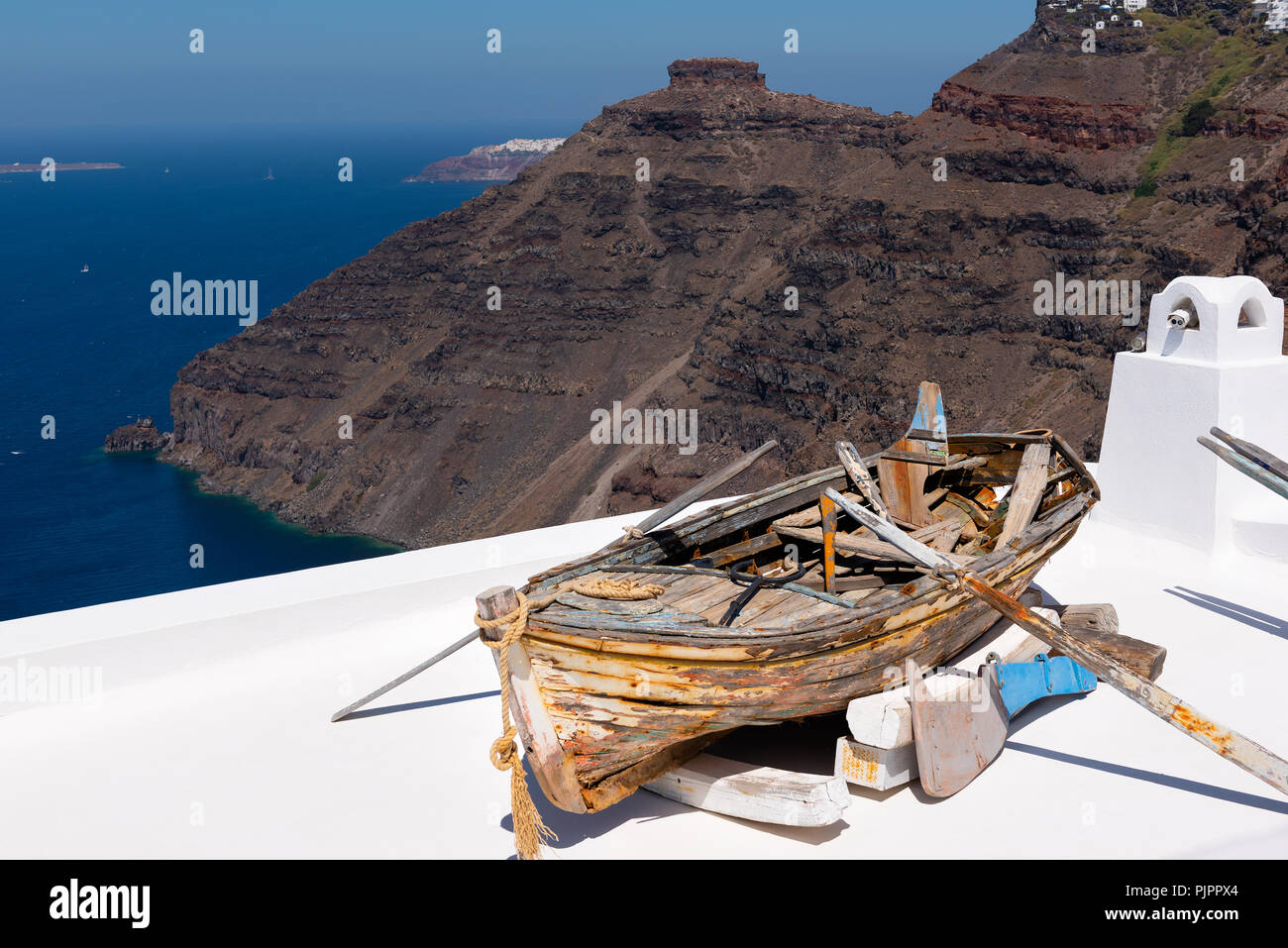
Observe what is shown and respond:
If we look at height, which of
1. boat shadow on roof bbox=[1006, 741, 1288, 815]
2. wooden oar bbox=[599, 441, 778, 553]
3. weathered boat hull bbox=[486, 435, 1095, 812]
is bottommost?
boat shadow on roof bbox=[1006, 741, 1288, 815]

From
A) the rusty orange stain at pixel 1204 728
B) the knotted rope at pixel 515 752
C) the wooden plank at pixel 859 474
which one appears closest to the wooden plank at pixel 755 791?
the knotted rope at pixel 515 752

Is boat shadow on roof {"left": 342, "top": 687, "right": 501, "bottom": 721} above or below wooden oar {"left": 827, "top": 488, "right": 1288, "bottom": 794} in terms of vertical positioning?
below

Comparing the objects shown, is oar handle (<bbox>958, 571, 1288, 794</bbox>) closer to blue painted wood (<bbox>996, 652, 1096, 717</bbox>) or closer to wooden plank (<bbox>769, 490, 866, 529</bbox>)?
blue painted wood (<bbox>996, 652, 1096, 717</bbox>)

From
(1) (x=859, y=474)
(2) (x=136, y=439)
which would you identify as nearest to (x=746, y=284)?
(2) (x=136, y=439)

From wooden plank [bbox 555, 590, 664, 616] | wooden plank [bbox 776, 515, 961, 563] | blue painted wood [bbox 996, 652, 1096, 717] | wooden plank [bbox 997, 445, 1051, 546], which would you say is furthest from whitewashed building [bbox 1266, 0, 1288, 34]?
wooden plank [bbox 555, 590, 664, 616]

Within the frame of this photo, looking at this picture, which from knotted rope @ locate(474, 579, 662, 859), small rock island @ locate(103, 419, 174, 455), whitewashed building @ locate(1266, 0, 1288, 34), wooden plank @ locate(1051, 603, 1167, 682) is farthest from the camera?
small rock island @ locate(103, 419, 174, 455)

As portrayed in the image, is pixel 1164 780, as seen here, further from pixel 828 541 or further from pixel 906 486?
pixel 906 486

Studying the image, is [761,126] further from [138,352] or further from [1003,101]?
[138,352]
